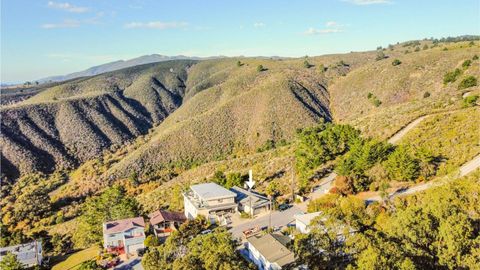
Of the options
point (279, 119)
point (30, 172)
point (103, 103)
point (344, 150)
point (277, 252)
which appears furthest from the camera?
point (103, 103)

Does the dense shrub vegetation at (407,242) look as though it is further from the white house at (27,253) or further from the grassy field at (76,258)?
the white house at (27,253)

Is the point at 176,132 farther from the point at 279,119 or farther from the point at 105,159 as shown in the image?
the point at 279,119

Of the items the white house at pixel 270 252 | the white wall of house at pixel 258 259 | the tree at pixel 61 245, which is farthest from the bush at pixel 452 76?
the tree at pixel 61 245

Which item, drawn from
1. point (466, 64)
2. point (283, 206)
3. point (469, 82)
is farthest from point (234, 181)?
point (466, 64)

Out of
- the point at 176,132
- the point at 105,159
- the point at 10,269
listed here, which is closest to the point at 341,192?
the point at 10,269

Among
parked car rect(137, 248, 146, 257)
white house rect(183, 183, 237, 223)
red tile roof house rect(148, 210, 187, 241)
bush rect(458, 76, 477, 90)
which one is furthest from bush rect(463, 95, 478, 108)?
parked car rect(137, 248, 146, 257)

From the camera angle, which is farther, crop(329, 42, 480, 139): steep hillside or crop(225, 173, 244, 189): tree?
crop(329, 42, 480, 139): steep hillside

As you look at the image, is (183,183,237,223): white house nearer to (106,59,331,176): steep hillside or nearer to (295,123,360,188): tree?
(295,123,360,188): tree
